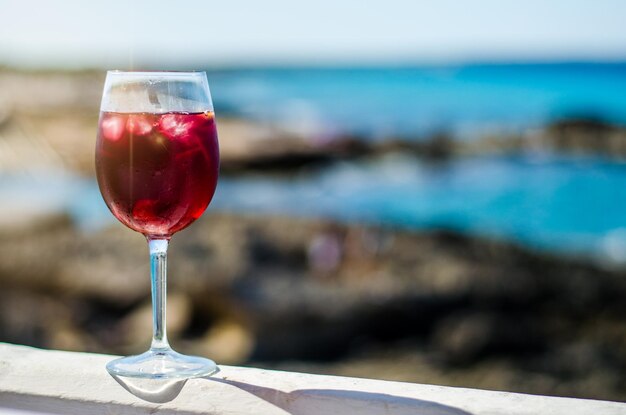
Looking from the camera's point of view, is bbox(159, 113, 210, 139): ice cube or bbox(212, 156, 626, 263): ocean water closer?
bbox(159, 113, 210, 139): ice cube

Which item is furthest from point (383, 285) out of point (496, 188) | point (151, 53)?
point (151, 53)

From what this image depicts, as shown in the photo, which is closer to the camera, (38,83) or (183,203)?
(183,203)

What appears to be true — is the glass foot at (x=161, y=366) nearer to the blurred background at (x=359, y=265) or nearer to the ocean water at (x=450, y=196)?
the blurred background at (x=359, y=265)

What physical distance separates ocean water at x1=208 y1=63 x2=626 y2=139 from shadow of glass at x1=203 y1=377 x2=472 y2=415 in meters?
28.0

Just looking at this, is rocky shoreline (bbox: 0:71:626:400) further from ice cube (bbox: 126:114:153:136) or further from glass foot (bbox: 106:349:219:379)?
ice cube (bbox: 126:114:153:136)

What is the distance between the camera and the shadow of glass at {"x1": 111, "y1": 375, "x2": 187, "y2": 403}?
1.34 m

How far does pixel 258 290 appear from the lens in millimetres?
9375

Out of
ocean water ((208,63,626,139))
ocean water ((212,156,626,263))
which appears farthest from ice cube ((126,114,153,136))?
ocean water ((208,63,626,139))

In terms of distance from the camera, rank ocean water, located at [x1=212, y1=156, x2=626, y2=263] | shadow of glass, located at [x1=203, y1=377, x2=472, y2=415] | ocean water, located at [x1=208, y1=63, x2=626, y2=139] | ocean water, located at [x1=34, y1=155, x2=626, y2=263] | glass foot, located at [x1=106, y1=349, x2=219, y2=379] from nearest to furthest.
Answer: shadow of glass, located at [x1=203, y1=377, x2=472, y2=415]
glass foot, located at [x1=106, y1=349, x2=219, y2=379]
ocean water, located at [x1=34, y1=155, x2=626, y2=263]
ocean water, located at [x1=212, y1=156, x2=626, y2=263]
ocean water, located at [x1=208, y1=63, x2=626, y2=139]

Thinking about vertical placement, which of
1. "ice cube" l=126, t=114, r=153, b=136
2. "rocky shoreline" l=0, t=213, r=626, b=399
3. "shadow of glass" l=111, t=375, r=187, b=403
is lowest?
"shadow of glass" l=111, t=375, r=187, b=403

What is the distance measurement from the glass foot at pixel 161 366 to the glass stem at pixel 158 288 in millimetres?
23

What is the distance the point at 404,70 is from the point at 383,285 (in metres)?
50.5

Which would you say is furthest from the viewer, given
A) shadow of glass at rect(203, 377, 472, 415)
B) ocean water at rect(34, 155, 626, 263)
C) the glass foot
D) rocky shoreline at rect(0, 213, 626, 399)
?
ocean water at rect(34, 155, 626, 263)

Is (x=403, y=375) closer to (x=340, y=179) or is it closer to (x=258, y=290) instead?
(x=258, y=290)
